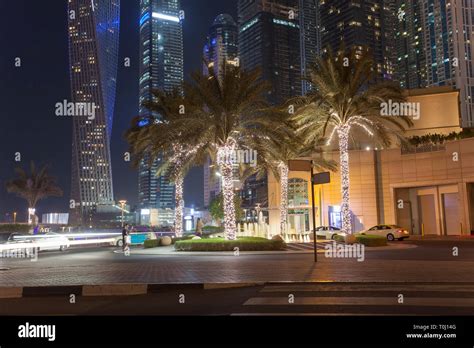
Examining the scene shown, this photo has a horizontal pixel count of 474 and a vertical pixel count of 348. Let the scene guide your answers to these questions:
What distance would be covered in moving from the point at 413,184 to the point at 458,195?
4343 mm

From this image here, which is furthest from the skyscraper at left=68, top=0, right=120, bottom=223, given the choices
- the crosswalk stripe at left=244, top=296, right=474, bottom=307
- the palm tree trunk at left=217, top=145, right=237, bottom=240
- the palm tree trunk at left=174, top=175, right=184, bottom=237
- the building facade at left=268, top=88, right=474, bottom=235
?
the crosswalk stripe at left=244, top=296, right=474, bottom=307

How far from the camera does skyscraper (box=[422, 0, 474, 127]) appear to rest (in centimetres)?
14138

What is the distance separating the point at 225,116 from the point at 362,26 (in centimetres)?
16995

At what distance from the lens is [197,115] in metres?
27.3

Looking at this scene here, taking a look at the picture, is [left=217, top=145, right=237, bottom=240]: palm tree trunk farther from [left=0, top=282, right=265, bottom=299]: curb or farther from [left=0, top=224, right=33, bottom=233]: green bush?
[left=0, top=224, right=33, bottom=233]: green bush

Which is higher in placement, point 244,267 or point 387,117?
point 387,117

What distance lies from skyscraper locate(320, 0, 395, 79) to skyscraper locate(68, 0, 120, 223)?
82081 mm

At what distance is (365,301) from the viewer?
951cm

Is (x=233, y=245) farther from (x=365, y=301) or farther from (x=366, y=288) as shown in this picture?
(x=365, y=301)

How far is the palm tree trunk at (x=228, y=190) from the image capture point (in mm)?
28067

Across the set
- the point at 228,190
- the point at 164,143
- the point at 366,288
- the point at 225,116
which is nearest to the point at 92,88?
the point at 164,143
